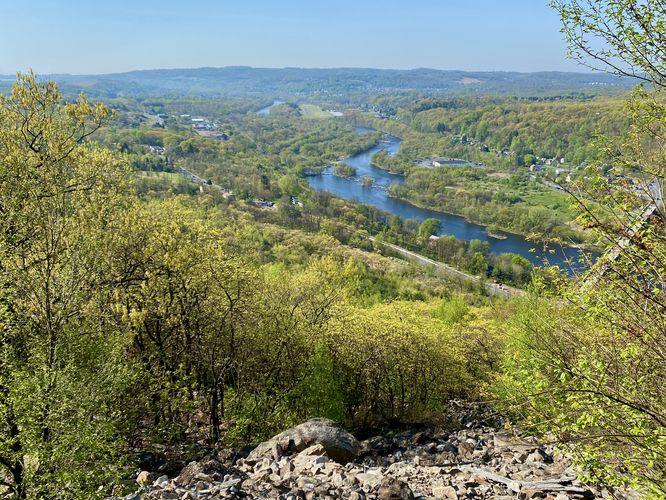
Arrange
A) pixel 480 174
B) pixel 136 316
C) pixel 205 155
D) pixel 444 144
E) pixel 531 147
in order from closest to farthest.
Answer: pixel 136 316, pixel 205 155, pixel 480 174, pixel 531 147, pixel 444 144

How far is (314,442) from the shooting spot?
37.7ft

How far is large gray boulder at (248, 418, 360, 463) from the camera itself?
37.4 feet

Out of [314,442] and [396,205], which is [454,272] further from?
[314,442]

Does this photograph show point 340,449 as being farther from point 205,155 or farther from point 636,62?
point 205,155

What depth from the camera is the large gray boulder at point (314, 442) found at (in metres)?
11.4

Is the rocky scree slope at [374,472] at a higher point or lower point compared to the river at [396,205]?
higher

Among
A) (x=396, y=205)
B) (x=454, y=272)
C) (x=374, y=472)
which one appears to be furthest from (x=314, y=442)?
(x=396, y=205)

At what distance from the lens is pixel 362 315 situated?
17.0 metres

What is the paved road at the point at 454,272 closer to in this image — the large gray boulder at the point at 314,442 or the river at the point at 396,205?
the river at the point at 396,205

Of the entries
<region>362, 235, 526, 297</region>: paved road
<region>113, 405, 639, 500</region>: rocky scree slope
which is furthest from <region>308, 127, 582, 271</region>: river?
<region>113, 405, 639, 500</region>: rocky scree slope

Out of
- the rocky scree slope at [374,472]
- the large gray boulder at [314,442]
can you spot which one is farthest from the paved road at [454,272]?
the large gray boulder at [314,442]

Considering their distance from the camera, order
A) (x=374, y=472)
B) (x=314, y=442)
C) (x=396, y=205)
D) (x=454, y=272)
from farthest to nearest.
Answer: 1. (x=396, y=205)
2. (x=454, y=272)
3. (x=314, y=442)
4. (x=374, y=472)

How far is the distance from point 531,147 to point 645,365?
6678 inches

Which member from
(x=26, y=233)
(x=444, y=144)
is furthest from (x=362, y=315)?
(x=444, y=144)
